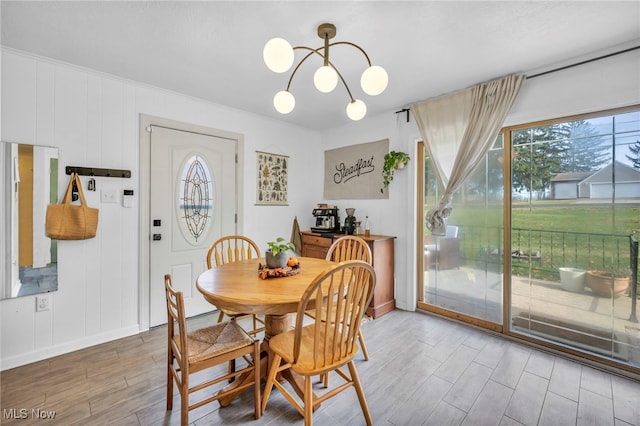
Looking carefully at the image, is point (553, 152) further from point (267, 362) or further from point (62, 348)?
point (62, 348)

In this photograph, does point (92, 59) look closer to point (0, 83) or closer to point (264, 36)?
point (0, 83)

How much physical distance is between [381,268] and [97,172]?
296 cm

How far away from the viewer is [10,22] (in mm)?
1822

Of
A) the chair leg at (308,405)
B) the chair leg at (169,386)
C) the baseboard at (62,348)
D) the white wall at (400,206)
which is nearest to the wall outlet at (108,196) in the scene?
the baseboard at (62,348)

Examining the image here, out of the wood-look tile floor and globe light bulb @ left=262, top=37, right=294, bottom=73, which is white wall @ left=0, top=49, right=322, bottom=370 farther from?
globe light bulb @ left=262, top=37, right=294, bottom=73

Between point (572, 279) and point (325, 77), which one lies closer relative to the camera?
point (325, 77)

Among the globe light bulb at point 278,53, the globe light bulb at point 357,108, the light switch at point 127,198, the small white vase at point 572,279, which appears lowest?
the small white vase at point 572,279

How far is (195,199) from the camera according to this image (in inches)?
123

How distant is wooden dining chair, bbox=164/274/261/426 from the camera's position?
142 centimetres

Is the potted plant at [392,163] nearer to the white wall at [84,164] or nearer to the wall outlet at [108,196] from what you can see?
the white wall at [84,164]

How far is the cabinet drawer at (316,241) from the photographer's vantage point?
3.54 metres

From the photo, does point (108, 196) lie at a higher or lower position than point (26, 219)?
higher

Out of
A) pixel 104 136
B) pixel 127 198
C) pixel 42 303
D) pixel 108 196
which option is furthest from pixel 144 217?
pixel 42 303

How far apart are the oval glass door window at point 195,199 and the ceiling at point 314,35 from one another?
0.87m
